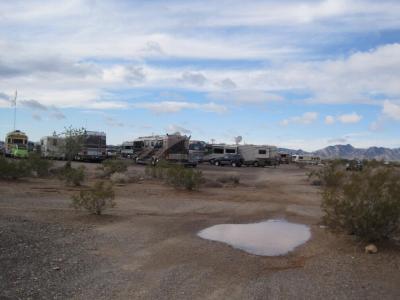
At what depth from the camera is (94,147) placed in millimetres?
47344

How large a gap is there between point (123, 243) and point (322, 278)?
4.16 meters

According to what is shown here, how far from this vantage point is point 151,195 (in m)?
21.1

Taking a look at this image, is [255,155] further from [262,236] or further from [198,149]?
[262,236]

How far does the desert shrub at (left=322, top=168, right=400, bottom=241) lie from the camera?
32.7ft

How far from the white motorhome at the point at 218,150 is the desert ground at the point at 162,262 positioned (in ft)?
141

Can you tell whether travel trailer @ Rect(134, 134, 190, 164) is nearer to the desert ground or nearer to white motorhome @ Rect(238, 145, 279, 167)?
white motorhome @ Rect(238, 145, 279, 167)

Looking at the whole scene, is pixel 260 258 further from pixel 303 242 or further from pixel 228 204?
pixel 228 204

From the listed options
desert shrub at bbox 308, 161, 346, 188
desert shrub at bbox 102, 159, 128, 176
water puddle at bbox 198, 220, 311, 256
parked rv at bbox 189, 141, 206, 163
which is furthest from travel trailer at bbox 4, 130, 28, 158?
water puddle at bbox 198, 220, 311, 256

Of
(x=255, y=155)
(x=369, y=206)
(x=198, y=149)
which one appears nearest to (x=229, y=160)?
(x=255, y=155)

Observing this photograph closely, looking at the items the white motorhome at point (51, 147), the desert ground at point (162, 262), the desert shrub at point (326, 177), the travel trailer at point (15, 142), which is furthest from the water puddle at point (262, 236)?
the travel trailer at point (15, 142)

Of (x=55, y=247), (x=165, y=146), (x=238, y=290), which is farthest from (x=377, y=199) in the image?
(x=165, y=146)

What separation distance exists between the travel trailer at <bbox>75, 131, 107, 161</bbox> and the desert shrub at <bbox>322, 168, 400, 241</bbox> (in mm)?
37970

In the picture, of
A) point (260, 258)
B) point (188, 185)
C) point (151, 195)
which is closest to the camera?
point (260, 258)

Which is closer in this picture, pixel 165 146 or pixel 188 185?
pixel 188 185
